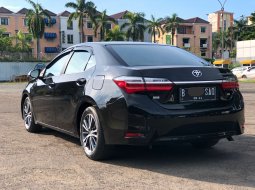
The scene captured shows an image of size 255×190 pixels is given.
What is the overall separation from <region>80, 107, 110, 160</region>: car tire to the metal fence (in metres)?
55.4

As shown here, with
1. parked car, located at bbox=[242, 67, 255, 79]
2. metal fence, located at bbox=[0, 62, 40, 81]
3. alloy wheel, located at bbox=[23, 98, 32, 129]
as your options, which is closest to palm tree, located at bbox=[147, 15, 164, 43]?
metal fence, located at bbox=[0, 62, 40, 81]

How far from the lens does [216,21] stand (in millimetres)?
156500

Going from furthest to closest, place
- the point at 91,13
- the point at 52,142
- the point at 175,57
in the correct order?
the point at 91,13
the point at 52,142
the point at 175,57

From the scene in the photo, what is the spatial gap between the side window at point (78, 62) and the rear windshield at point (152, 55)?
45cm

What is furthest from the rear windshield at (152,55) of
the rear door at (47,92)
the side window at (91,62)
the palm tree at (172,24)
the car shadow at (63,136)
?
the palm tree at (172,24)

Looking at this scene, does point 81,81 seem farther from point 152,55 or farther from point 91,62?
point 152,55

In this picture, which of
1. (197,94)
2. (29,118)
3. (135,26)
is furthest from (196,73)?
(135,26)

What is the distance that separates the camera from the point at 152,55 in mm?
5969

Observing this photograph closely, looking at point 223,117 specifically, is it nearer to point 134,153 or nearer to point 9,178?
point 134,153

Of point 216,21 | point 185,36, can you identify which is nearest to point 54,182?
point 185,36

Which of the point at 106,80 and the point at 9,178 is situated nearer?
the point at 9,178

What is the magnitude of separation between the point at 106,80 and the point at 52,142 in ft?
6.90

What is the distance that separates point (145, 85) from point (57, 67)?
2.48m

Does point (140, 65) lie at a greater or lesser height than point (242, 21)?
lesser
